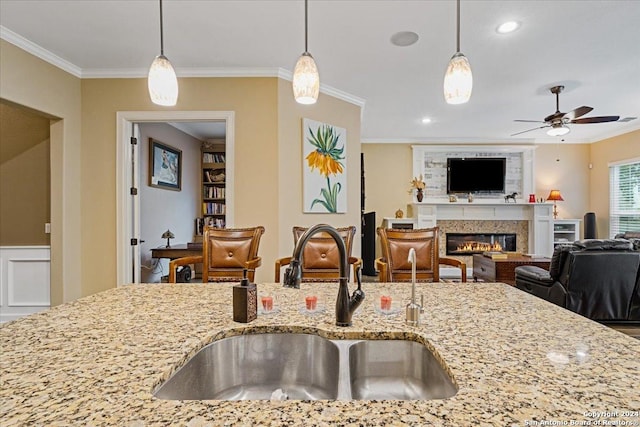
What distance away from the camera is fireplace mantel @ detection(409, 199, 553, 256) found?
22.2 ft

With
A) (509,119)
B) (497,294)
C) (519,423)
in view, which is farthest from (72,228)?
(509,119)

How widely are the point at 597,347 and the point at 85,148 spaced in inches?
171

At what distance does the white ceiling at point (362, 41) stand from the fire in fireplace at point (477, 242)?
10.4ft

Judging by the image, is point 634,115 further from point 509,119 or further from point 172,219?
point 172,219

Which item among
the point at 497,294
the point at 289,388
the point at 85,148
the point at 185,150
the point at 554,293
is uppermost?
the point at 185,150

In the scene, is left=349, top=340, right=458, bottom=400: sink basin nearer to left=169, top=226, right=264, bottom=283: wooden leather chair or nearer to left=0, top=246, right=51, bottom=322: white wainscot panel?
left=169, top=226, right=264, bottom=283: wooden leather chair

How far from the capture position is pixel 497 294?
145 centimetres

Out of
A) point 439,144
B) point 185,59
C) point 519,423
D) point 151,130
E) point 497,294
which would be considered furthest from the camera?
point 439,144

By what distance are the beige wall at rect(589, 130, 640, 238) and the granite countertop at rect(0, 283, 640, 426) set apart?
22.7 ft

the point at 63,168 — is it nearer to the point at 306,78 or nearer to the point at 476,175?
the point at 306,78

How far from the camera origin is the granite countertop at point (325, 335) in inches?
22.3

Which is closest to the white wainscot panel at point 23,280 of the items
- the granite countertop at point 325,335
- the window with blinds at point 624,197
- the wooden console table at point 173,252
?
the wooden console table at point 173,252

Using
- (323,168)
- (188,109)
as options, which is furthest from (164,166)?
(323,168)

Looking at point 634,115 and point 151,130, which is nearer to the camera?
point 151,130
